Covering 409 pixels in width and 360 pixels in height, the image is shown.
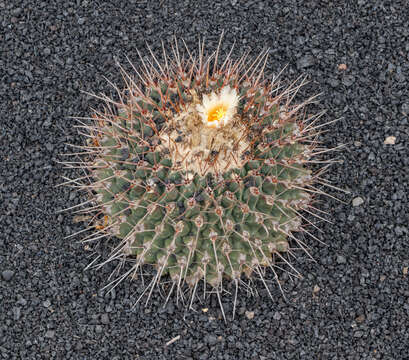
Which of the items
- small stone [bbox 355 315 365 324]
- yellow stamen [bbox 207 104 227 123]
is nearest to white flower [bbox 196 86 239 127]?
yellow stamen [bbox 207 104 227 123]

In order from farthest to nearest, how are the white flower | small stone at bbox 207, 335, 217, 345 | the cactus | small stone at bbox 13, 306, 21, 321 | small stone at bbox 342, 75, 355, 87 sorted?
small stone at bbox 342, 75, 355, 87, small stone at bbox 13, 306, 21, 321, small stone at bbox 207, 335, 217, 345, the cactus, the white flower

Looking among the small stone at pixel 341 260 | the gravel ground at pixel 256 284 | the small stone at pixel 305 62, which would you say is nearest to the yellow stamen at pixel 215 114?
the gravel ground at pixel 256 284

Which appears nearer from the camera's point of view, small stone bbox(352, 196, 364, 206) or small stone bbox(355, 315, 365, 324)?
small stone bbox(355, 315, 365, 324)

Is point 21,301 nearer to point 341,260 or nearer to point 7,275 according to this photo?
point 7,275

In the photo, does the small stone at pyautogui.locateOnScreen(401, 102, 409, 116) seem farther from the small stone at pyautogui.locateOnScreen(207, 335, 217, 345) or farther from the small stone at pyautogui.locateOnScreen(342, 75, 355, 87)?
the small stone at pyautogui.locateOnScreen(207, 335, 217, 345)

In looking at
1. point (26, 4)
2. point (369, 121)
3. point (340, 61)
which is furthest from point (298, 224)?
point (26, 4)

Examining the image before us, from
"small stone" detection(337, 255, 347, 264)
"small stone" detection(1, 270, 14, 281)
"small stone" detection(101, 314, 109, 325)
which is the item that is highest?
"small stone" detection(1, 270, 14, 281)

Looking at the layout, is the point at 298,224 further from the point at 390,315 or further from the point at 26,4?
the point at 26,4
